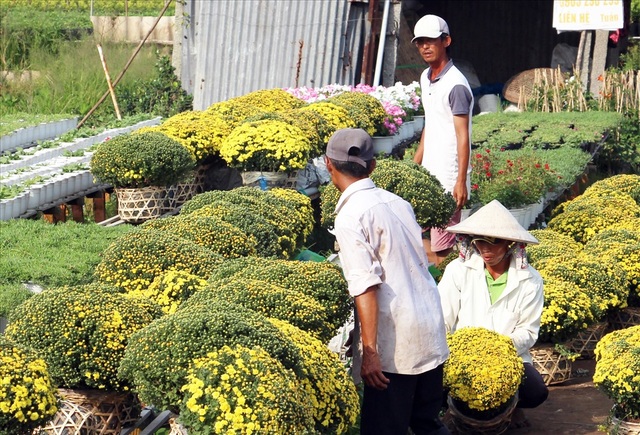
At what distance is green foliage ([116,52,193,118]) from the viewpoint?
50.7ft

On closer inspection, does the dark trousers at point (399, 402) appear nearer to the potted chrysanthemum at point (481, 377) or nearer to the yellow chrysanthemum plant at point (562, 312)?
the potted chrysanthemum at point (481, 377)

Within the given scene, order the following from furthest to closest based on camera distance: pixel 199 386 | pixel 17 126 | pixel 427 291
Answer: pixel 17 126
pixel 427 291
pixel 199 386

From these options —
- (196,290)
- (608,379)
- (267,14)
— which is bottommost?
(608,379)

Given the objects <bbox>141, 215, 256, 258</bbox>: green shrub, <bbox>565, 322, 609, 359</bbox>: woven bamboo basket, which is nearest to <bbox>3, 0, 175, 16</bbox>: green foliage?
<bbox>565, 322, 609, 359</bbox>: woven bamboo basket

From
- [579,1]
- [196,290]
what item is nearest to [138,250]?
[196,290]

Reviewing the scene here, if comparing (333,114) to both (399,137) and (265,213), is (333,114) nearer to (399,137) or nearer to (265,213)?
(399,137)

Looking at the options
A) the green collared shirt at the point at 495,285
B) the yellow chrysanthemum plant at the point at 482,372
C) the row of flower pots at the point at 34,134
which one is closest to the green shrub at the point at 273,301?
the yellow chrysanthemum plant at the point at 482,372

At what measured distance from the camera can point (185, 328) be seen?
473cm

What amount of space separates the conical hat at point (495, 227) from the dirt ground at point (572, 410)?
1165 millimetres

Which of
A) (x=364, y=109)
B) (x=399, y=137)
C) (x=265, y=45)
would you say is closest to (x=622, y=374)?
(x=364, y=109)

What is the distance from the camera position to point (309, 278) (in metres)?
5.89

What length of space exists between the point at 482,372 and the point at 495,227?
0.83 m

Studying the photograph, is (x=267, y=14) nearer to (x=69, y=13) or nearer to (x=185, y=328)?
(x=69, y=13)

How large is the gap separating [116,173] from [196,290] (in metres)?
3.11
